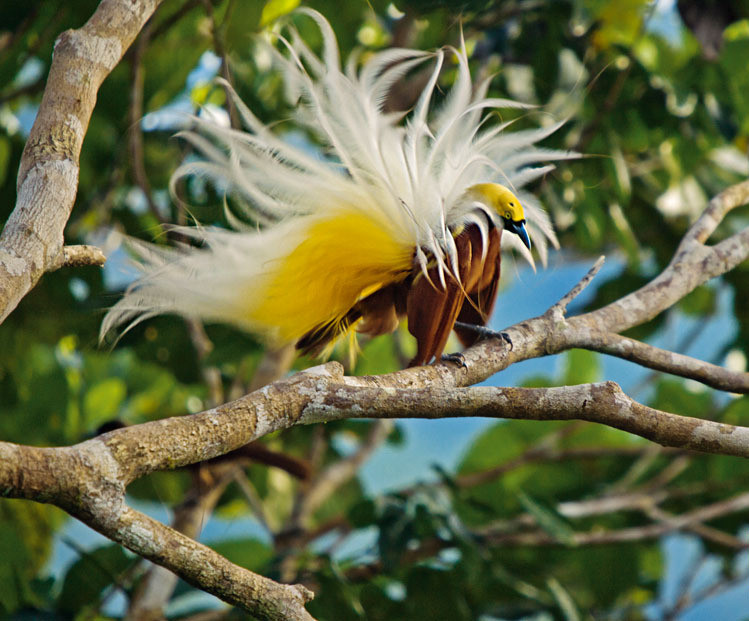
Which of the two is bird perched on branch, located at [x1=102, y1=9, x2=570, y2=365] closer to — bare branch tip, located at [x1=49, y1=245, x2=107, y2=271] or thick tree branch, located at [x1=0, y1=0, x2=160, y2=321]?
thick tree branch, located at [x1=0, y1=0, x2=160, y2=321]

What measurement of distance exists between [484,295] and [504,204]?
0.90 feet

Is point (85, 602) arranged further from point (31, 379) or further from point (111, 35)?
point (111, 35)

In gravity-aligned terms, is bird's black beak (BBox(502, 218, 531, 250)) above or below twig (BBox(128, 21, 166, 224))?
below

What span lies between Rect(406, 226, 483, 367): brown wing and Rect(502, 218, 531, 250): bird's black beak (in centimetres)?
12

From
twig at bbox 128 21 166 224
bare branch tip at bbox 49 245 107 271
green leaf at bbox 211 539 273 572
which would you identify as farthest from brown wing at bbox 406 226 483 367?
green leaf at bbox 211 539 273 572

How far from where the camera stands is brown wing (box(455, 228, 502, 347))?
197 cm

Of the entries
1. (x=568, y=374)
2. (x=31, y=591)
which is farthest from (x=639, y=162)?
(x=31, y=591)

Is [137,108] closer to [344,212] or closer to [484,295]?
[344,212]

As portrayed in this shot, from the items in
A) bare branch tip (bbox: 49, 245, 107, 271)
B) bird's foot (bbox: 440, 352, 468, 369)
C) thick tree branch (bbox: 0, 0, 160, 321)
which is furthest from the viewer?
bird's foot (bbox: 440, 352, 468, 369)

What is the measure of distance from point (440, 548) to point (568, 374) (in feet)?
3.56

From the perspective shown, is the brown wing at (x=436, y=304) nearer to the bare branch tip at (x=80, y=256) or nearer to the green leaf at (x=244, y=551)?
the bare branch tip at (x=80, y=256)

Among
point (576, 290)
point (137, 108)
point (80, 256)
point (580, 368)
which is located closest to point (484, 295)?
point (576, 290)

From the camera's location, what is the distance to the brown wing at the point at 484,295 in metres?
1.97

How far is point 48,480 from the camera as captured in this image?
936 millimetres
